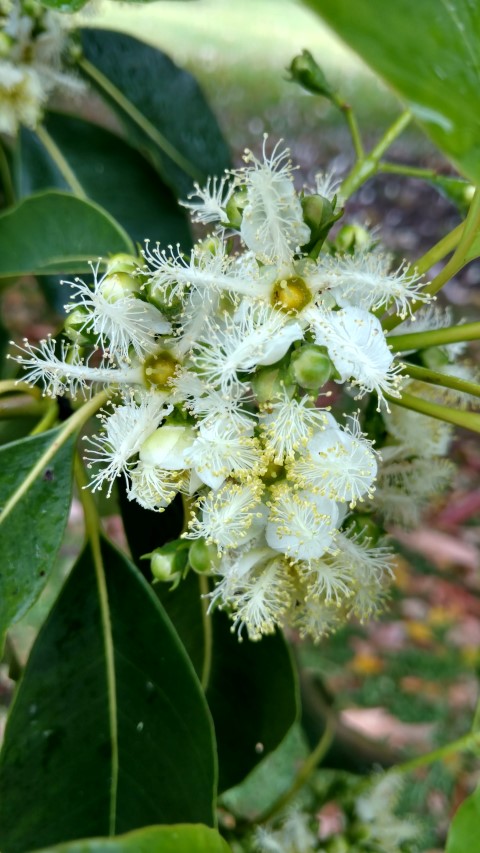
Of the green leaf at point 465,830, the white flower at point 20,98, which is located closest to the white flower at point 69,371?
the green leaf at point 465,830

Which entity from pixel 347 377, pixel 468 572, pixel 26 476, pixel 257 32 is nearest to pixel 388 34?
pixel 347 377

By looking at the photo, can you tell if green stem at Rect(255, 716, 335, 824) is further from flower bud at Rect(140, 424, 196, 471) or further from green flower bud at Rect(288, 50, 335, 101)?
green flower bud at Rect(288, 50, 335, 101)

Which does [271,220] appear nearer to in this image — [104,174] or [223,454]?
[223,454]

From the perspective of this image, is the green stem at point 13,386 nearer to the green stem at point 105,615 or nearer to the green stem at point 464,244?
the green stem at point 105,615

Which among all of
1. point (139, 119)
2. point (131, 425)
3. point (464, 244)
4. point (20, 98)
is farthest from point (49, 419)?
point (139, 119)

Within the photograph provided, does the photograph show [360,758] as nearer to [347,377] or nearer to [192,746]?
→ [192,746]

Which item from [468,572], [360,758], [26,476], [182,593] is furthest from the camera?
[468,572]

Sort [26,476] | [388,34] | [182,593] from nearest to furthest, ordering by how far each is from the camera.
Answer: [388,34]
[26,476]
[182,593]
